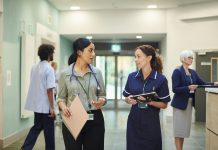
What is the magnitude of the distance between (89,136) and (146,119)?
53 centimetres

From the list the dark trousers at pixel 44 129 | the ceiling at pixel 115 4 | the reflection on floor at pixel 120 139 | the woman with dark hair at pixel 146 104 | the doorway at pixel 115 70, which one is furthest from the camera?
the doorway at pixel 115 70

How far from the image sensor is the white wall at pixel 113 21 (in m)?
9.78

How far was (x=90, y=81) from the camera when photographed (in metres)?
2.69

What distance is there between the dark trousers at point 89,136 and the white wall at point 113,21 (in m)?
7.49

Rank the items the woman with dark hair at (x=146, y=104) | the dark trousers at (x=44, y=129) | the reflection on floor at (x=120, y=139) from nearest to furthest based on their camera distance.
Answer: the woman with dark hair at (x=146, y=104) < the dark trousers at (x=44, y=129) < the reflection on floor at (x=120, y=139)

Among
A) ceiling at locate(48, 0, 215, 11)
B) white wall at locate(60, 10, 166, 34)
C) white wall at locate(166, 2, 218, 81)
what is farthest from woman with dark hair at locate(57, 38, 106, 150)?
white wall at locate(60, 10, 166, 34)

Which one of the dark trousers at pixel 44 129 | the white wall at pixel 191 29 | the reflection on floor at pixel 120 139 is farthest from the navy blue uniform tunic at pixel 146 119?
the white wall at pixel 191 29

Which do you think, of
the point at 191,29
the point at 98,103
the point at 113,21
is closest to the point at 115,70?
the point at 113,21

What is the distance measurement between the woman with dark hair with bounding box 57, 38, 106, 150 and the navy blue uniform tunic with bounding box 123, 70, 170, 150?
0.29 meters

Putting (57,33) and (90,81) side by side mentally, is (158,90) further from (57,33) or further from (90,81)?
(57,33)

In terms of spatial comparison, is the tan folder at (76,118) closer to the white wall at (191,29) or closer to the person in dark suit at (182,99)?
the person in dark suit at (182,99)

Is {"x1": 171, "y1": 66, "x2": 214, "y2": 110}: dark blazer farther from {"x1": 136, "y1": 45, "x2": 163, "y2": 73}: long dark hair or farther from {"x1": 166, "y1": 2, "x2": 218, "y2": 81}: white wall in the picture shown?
{"x1": 166, "y1": 2, "x2": 218, "y2": 81}: white wall

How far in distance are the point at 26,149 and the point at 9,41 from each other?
2586 millimetres

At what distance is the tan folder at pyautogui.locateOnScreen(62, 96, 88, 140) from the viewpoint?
100 inches
